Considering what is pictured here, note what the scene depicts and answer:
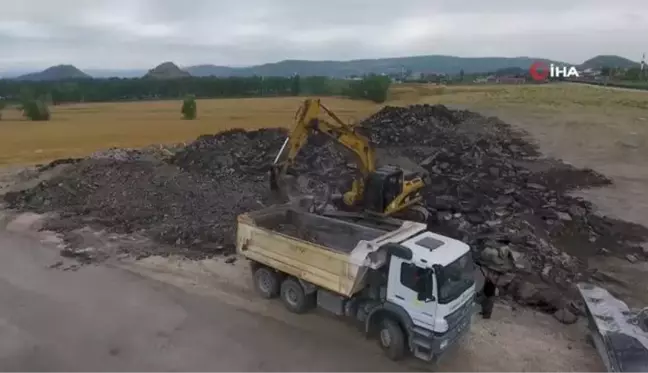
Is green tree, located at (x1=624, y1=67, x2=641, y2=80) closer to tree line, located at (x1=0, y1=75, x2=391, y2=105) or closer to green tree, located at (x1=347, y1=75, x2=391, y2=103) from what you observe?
green tree, located at (x1=347, y1=75, x2=391, y2=103)

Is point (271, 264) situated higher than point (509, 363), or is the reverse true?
point (271, 264)

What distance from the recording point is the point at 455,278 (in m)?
8.91

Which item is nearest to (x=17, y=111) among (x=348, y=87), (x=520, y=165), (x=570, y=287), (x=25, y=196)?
(x=348, y=87)

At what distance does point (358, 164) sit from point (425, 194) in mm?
4288

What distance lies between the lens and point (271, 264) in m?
11.1

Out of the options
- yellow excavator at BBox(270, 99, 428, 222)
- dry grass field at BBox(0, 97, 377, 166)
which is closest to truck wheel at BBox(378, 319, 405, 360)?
yellow excavator at BBox(270, 99, 428, 222)

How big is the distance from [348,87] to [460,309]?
72.2 metres

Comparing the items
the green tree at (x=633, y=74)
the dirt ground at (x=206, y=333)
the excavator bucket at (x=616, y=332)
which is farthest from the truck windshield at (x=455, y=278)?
the green tree at (x=633, y=74)

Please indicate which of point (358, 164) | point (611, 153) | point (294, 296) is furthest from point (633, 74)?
point (294, 296)

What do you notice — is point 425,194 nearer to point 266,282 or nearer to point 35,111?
point 266,282

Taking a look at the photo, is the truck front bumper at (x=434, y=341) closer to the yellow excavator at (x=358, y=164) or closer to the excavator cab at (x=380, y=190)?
the yellow excavator at (x=358, y=164)

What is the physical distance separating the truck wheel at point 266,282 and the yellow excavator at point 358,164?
2.46 metres

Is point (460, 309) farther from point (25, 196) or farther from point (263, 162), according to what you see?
point (25, 196)

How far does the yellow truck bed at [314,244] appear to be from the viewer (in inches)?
379
